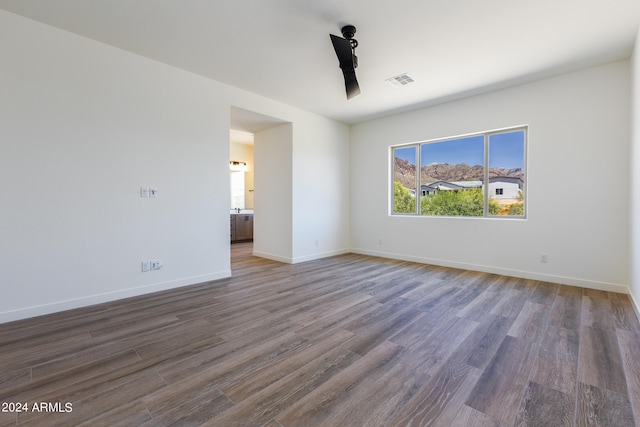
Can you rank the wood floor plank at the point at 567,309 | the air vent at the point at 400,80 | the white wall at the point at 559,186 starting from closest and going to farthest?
1. the wood floor plank at the point at 567,309
2. the white wall at the point at 559,186
3. the air vent at the point at 400,80

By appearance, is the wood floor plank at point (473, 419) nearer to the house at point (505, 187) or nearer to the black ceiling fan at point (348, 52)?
the black ceiling fan at point (348, 52)

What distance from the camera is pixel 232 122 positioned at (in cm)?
500

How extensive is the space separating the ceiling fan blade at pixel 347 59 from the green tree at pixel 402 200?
2.82 meters

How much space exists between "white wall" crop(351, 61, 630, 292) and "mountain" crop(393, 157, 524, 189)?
0.47 meters

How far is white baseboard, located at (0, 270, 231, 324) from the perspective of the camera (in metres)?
2.58

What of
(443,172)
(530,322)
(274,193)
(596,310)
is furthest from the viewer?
(274,193)

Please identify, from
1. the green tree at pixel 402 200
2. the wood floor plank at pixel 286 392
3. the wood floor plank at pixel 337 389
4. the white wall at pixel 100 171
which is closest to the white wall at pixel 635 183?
the wood floor plank at pixel 337 389

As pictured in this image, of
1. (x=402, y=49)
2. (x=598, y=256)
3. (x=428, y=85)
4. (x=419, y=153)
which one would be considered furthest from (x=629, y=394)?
(x=419, y=153)

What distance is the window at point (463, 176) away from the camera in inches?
169

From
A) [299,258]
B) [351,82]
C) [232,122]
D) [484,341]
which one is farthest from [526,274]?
[232,122]

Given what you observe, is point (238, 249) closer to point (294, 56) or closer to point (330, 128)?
point (330, 128)

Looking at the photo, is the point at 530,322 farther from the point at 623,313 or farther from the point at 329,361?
the point at 329,361

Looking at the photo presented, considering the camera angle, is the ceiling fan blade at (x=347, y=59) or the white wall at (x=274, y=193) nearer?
the ceiling fan blade at (x=347, y=59)

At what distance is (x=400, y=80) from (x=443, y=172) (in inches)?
76.6
